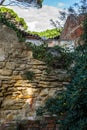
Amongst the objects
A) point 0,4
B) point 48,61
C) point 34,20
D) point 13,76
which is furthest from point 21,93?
point 34,20

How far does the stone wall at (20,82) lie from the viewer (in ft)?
27.1

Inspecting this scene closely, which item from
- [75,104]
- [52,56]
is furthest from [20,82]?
[75,104]

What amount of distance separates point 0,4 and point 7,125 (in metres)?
11.2

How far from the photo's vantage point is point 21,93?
27.4 feet

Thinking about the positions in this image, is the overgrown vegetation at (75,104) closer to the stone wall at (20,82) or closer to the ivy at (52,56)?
the stone wall at (20,82)

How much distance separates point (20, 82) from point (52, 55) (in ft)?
3.90

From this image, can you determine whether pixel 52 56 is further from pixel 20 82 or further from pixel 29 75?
pixel 20 82

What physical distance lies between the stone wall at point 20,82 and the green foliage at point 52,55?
5.8 inches

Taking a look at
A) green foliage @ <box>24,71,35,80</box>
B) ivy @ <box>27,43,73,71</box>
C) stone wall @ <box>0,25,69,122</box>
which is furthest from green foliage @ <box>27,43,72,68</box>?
green foliage @ <box>24,71,35,80</box>

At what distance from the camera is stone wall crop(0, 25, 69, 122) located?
8250 millimetres

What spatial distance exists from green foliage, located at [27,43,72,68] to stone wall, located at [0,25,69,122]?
15cm

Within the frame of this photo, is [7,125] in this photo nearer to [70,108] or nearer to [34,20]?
[70,108]

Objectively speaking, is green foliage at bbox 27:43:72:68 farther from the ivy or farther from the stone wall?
the stone wall

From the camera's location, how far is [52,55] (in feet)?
28.6
